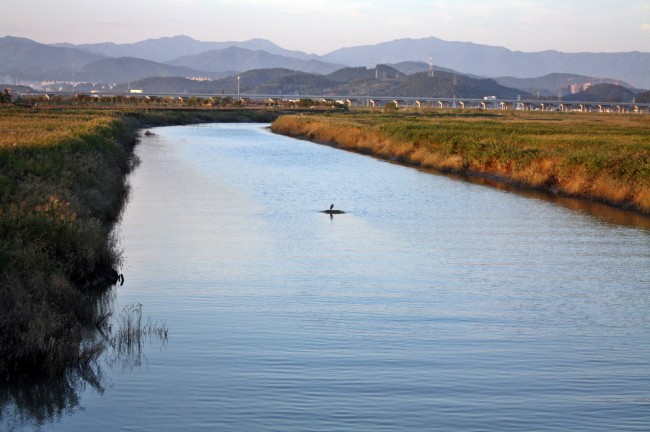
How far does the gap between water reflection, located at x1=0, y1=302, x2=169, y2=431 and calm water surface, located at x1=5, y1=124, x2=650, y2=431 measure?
0.14 metres

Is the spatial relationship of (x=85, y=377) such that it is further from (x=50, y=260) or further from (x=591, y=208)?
(x=591, y=208)

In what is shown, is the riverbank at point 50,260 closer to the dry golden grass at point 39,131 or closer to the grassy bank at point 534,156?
the dry golden grass at point 39,131

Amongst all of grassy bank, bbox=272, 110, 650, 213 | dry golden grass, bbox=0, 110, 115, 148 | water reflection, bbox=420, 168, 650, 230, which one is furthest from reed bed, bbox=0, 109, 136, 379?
grassy bank, bbox=272, 110, 650, 213

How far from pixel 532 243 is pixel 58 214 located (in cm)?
1077

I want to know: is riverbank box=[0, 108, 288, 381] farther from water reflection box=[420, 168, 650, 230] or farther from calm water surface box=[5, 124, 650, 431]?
water reflection box=[420, 168, 650, 230]

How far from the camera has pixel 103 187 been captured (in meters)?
23.0

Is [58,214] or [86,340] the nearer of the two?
[86,340]

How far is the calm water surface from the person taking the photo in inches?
359

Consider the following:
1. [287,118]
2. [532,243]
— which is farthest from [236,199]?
[287,118]

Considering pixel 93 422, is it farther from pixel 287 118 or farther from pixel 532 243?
pixel 287 118

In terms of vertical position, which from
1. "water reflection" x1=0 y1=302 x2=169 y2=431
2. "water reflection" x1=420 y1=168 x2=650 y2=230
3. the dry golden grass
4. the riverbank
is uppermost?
the dry golden grass

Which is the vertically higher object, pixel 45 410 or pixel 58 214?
pixel 58 214

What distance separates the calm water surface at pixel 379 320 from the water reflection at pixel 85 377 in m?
0.14

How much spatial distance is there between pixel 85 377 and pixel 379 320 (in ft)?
14.2
